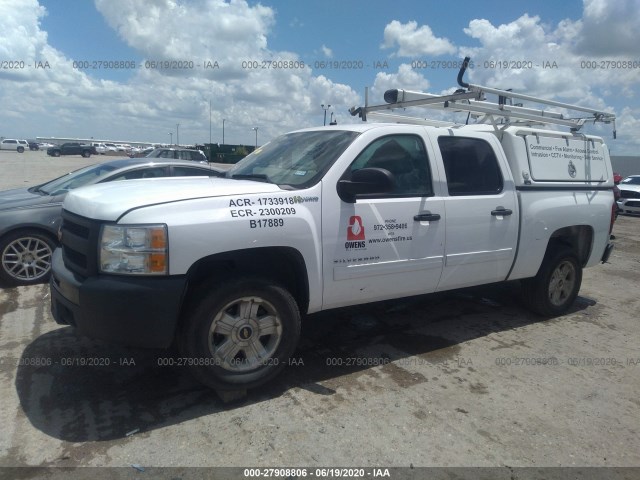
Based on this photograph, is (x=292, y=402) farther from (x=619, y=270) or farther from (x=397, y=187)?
(x=619, y=270)

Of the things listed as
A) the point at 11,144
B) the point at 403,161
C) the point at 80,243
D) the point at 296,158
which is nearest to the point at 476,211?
the point at 403,161

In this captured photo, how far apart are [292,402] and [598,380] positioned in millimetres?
2593

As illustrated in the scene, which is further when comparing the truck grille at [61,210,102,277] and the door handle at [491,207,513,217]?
the door handle at [491,207,513,217]

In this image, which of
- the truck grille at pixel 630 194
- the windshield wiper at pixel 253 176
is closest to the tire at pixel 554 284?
the windshield wiper at pixel 253 176

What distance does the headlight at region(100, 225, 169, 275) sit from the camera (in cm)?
296

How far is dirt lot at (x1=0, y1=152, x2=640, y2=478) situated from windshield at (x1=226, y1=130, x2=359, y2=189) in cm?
156

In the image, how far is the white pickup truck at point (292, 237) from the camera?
302 cm

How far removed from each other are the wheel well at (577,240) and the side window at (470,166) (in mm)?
1291

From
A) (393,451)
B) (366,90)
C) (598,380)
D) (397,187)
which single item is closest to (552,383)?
(598,380)

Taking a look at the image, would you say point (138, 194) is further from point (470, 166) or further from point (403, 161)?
point (470, 166)

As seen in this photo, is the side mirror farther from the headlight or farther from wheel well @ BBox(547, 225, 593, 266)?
wheel well @ BBox(547, 225, 593, 266)

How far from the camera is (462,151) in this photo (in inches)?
177

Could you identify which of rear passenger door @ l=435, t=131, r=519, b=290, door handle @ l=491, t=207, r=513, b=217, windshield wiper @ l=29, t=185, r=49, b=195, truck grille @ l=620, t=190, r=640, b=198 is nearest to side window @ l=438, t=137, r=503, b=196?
rear passenger door @ l=435, t=131, r=519, b=290

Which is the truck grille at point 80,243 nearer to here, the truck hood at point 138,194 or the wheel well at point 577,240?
the truck hood at point 138,194
